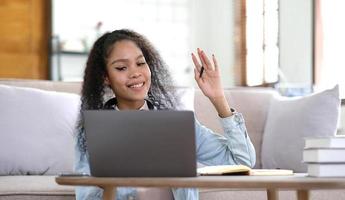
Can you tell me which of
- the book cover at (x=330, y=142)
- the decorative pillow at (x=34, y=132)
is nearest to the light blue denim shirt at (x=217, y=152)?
the book cover at (x=330, y=142)

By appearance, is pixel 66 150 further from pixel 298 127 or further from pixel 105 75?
pixel 298 127

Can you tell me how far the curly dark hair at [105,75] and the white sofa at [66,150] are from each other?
288mm

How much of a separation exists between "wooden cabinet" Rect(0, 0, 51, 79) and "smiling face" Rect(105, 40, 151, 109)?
164 inches

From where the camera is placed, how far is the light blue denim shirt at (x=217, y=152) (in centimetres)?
175

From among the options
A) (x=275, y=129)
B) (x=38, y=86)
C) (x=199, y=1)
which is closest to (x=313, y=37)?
(x=275, y=129)

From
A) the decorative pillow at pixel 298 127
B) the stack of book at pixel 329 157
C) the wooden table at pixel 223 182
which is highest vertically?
the stack of book at pixel 329 157

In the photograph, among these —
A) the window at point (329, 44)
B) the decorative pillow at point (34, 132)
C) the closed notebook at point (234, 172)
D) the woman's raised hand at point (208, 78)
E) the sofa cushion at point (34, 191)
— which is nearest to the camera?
the closed notebook at point (234, 172)

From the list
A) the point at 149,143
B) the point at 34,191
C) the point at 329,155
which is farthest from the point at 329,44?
the point at 149,143

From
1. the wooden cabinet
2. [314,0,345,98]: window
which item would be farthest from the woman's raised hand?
the wooden cabinet

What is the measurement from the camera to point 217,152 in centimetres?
193

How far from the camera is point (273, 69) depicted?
4883 mm

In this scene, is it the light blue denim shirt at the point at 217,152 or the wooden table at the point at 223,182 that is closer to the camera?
the wooden table at the point at 223,182

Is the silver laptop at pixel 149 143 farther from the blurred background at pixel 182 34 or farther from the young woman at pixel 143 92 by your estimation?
the blurred background at pixel 182 34

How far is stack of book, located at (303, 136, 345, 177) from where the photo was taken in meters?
→ 1.41
